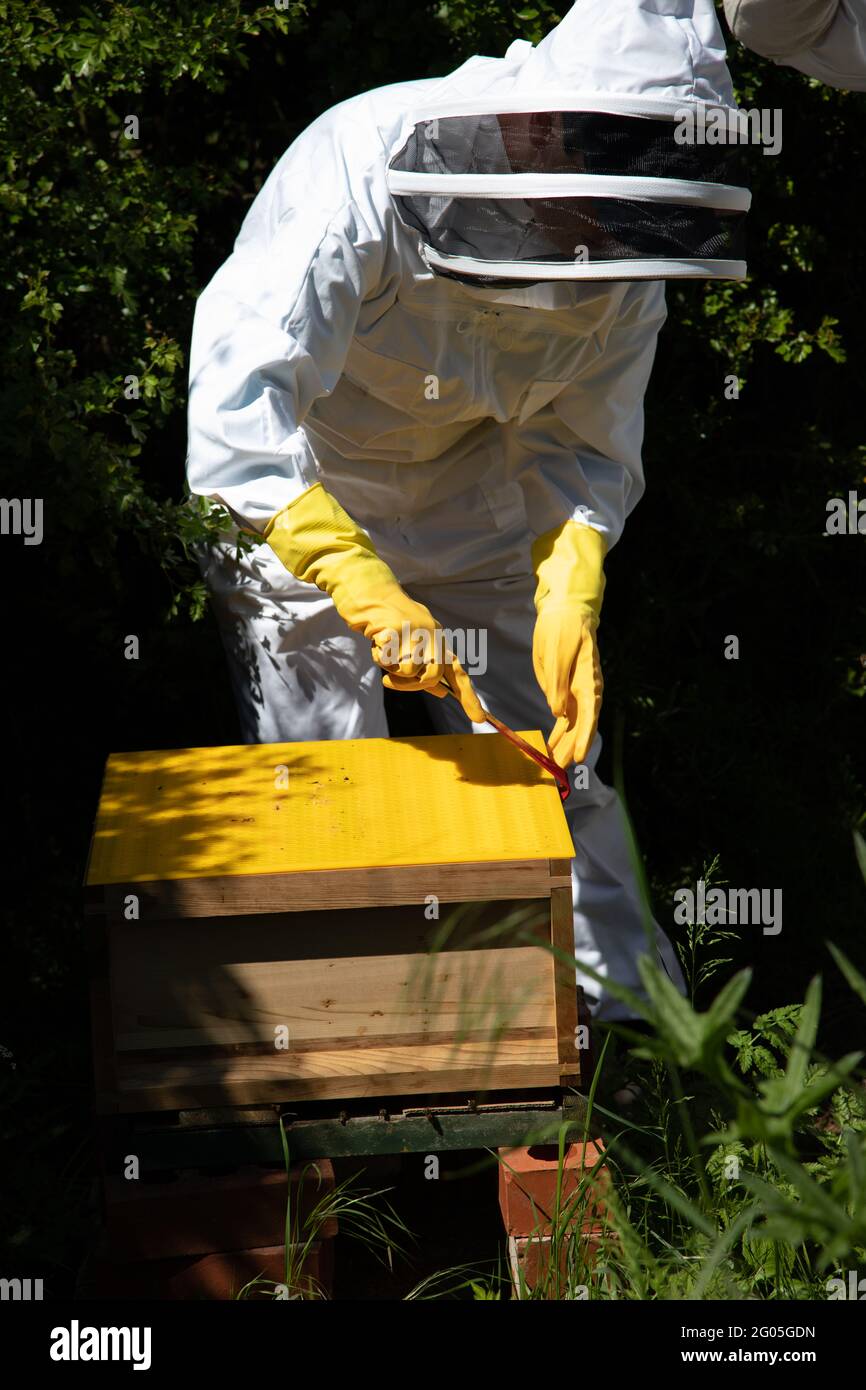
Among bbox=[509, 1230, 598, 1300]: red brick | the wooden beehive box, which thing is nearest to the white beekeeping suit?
the wooden beehive box

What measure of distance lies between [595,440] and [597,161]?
0.83 m

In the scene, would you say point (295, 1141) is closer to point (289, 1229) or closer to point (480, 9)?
point (289, 1229)

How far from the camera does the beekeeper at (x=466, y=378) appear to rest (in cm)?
241

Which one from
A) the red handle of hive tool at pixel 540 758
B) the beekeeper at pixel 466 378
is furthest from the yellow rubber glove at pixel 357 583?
the red handle of hive tool at pixel 540 758

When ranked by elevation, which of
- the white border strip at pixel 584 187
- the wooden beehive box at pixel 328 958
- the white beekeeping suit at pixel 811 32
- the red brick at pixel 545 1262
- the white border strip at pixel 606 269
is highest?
the white beekeeping suit at pixel 811 32

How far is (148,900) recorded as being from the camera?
2.17m

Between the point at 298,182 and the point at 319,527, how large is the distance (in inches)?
29.2

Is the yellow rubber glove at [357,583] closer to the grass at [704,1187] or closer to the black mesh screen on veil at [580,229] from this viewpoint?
the black mesh screen on veil at [580,229]

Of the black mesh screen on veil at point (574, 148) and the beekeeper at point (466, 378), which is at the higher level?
the black mesh screen on veil at point (574, 148)

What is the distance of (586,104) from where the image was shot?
7.66 ft

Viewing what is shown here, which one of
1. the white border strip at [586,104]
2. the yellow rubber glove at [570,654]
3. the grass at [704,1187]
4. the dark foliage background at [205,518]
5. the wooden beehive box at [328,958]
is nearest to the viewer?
the grass at [704,1187]

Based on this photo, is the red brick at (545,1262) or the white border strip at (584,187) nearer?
the red brick at (545,1262)

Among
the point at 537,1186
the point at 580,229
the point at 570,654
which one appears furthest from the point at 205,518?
the point at 537,1186

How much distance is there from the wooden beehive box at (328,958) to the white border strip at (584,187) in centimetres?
111
